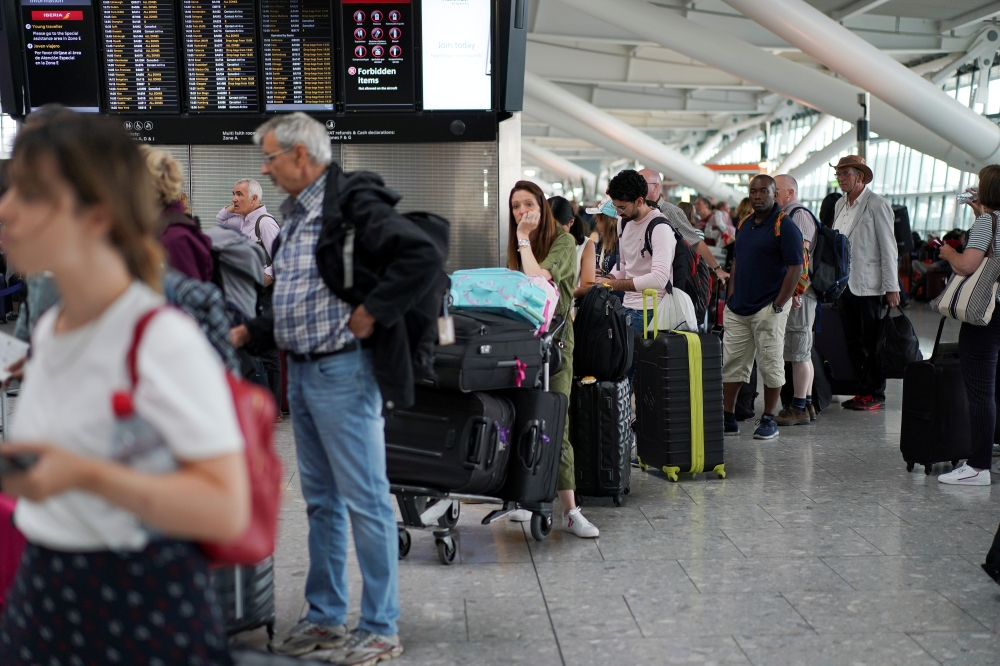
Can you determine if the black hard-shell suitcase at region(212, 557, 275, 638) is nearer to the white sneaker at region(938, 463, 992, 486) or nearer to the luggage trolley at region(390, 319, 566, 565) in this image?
the luggage trolley at region(390, 319, 566, 565)

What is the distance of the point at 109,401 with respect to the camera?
4.58 ft

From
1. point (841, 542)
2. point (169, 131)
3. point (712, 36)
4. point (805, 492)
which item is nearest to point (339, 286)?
point (841, 542)

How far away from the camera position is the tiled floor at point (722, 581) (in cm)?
343

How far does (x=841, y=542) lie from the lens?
466 centimetres

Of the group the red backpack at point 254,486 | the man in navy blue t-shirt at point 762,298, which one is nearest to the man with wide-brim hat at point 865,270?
the man in navy blue t-shirt at point 762,298

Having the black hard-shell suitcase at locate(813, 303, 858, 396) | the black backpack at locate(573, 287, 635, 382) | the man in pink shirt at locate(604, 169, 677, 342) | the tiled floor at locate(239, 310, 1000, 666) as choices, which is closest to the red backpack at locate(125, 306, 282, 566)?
the tiled floor at locate(239, 310, 1000, 666)

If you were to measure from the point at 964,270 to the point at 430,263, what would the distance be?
11.5 ft

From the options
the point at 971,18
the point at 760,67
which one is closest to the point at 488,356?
the point at 760,67

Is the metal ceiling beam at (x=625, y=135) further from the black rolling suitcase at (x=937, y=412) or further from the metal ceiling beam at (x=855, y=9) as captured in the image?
the black rolling suitcase at (x=937, y=412)

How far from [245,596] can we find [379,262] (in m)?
1.15

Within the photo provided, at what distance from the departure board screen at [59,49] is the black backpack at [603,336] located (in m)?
3.89

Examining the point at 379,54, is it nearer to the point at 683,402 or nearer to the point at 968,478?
the point at 683,402

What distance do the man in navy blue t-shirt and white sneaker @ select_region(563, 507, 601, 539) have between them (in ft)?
9.16

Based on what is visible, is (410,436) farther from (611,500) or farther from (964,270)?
(964,270)
